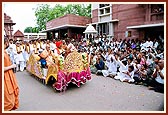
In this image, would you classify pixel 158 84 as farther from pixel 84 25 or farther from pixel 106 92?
pixel 84 25

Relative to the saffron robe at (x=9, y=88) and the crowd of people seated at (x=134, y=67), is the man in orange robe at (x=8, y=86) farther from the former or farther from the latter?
the crowd of people seated at (x=134, y=67)

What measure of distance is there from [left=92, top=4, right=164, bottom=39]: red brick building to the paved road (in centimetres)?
592

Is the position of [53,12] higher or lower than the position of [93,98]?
higher

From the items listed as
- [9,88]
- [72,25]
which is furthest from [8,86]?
[72,25]

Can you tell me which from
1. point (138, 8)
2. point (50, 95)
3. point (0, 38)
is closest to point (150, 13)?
point (138, 8)

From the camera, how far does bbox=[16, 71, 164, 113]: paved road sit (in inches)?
190

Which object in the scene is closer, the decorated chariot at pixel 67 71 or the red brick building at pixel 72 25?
the decorated chariot at pixel 67 71

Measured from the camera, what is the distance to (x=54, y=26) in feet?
68.2

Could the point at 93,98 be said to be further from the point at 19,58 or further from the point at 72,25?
the point at 72,25

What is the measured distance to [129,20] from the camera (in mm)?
14305

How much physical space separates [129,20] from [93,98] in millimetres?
9784

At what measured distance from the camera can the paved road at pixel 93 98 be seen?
4832 mm

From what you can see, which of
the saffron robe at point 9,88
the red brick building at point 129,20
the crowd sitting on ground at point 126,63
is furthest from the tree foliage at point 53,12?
the saffron robe at point 9,88

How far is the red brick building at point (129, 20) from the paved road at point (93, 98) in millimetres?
5921
